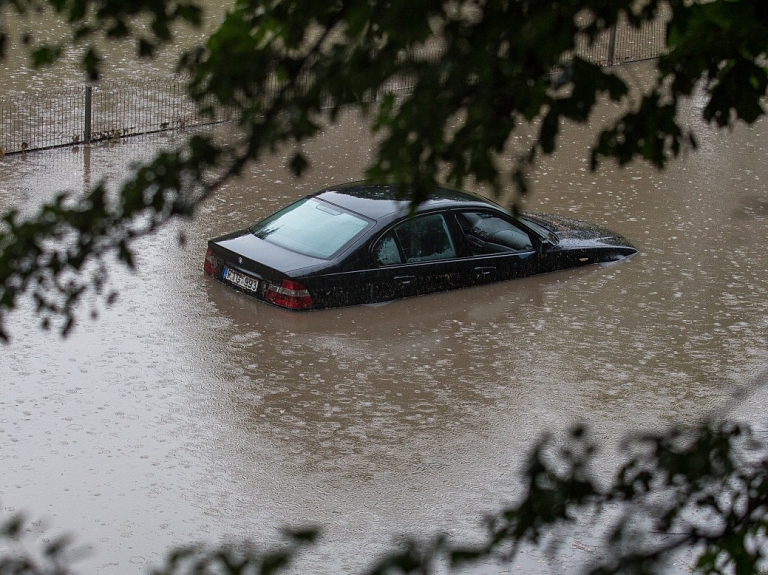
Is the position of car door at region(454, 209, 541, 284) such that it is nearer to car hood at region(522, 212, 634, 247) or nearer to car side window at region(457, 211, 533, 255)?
car side window at region(457, 211, 533, 255)

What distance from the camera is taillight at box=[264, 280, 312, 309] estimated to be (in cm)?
1291

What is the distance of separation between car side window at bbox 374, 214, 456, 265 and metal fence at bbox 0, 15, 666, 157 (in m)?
6.33

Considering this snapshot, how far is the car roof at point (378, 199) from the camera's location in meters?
13.4

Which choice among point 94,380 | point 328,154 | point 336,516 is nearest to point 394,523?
point 336,516

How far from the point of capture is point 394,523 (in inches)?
370

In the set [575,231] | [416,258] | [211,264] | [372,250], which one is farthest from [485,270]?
[211,264]

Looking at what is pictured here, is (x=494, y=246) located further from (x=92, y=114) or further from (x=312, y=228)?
(x=92, y=114)

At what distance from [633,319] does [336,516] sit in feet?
17.1

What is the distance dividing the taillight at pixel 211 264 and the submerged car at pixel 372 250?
1 centimetres

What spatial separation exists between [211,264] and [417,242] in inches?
85.4

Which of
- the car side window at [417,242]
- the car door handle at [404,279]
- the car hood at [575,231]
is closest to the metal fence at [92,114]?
the car hood at [575,231]

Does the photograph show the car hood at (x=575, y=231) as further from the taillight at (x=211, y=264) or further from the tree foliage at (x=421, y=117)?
the tree foliage at (x=421, y=117)

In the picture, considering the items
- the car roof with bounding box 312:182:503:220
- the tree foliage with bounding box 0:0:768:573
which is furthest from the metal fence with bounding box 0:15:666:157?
the tree foliage with bounding box 0:0:768:573

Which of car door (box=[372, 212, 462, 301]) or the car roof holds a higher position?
the car roof
